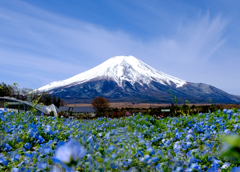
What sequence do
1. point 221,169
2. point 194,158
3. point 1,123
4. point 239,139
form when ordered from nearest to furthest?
1. point 239,139
2. point 221,169
3. point 194,158
4. point 1,123

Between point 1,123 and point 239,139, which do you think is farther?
point 1,123

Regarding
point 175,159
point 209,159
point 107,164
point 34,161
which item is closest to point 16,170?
point 34,161

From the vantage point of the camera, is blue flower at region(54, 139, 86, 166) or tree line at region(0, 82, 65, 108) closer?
blue flower at region(54, 139, 86, 166)

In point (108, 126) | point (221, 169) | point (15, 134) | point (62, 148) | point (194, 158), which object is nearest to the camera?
point (62, 148)

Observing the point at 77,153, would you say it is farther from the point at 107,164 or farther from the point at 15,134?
the point at 15,134

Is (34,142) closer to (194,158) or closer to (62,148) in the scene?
(194,158)

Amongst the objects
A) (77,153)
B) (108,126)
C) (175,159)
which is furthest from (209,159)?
(108,126)

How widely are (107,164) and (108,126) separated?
364 cm

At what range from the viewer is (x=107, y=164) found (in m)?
2.06

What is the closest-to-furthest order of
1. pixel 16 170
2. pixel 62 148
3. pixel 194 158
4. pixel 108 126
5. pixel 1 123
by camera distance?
1. pixel 62 148
2. pixel 16 170
3. pixel 194 158
4. pixel 1 123
5. pixel 108 126

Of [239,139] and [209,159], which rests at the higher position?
[239,139]

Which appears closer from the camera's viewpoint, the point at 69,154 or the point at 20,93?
the point at 69,154

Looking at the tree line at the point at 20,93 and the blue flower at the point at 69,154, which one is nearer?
the blue flower at the point at 69,154

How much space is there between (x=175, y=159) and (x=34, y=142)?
254cm
